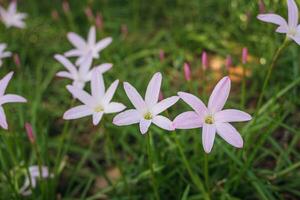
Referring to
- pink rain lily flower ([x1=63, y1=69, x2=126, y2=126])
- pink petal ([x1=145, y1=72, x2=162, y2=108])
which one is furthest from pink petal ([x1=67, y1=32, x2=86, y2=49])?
pink petal ([x1=145, y1=72, x2=162, y2=108])

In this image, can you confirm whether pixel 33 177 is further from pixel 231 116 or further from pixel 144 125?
pixel 231 116

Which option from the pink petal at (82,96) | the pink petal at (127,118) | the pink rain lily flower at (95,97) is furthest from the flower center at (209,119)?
the pink petal at (82,96)

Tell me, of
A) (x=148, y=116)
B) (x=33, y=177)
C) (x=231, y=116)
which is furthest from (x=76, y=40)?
(x=231, y=116)

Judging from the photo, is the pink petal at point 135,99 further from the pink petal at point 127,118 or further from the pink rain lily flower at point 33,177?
the pink rain lily flower at point 33,177

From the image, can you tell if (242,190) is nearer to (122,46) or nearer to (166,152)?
(166,152)

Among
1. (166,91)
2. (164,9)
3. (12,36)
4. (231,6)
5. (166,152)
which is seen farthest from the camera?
(164,9)

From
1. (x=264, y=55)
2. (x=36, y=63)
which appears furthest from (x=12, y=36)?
(x=264, y=55)

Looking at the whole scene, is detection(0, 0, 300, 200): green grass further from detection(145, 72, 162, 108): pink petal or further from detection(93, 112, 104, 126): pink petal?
detection(145, 72, 162, 108): pink petal
